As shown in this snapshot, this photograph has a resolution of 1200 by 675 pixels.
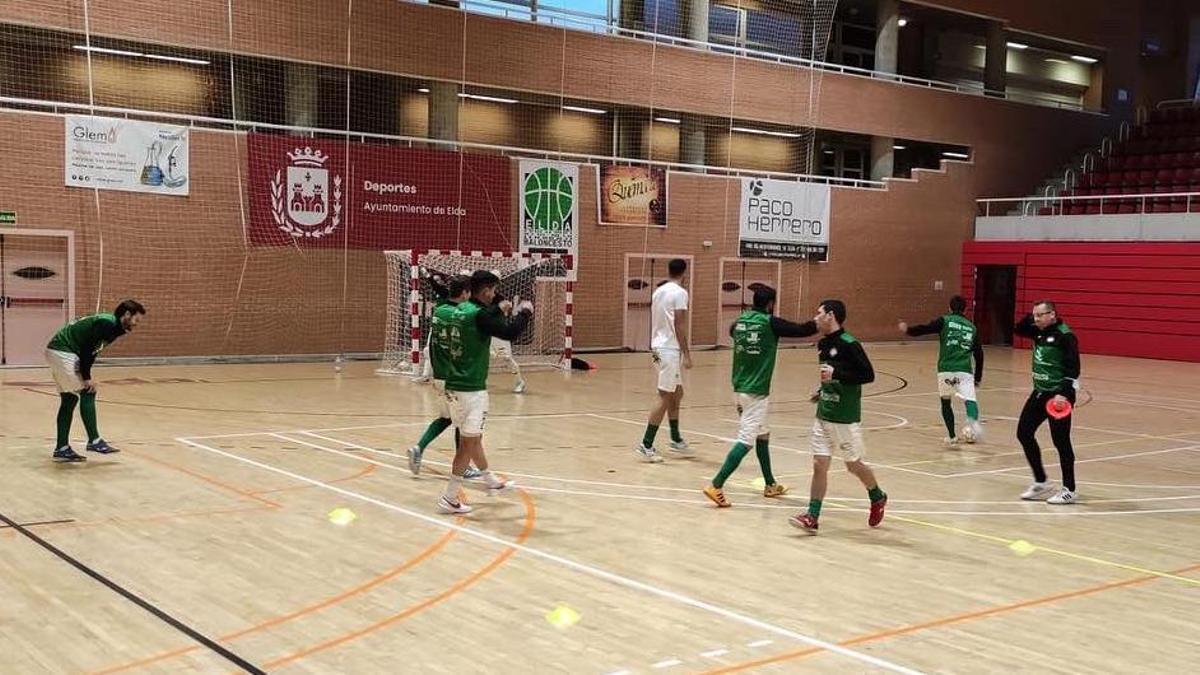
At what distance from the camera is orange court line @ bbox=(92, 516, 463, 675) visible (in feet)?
16.8

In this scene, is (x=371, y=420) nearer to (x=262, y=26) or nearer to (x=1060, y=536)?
(x=1060, y=536)

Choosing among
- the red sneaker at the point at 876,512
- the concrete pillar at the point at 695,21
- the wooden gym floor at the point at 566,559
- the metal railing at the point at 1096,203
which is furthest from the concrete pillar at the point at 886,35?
the red sneaker at the point at 876,512

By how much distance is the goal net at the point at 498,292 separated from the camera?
20.6 meters

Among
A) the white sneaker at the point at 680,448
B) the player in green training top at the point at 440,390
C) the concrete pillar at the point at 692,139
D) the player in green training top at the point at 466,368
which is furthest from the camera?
the concrete pillar at the point at 692,139

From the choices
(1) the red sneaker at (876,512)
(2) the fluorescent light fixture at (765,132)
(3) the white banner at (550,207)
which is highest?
(2) the fluorescent light fixture at (765,132)

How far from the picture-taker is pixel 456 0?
2497 cm

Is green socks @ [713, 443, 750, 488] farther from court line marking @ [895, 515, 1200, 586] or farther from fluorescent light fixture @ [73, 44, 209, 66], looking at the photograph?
fluorescent light fixture @ [73, 44, 209, 66]

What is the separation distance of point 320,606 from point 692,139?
2497 cm

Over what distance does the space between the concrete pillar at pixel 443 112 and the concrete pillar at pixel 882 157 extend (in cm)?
1460

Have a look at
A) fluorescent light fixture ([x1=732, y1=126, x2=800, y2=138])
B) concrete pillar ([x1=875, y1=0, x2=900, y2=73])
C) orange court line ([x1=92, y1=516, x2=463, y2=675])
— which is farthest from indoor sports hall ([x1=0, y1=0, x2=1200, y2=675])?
concrete pillar ([x1=875, y1=0, x2=900, y2=73])

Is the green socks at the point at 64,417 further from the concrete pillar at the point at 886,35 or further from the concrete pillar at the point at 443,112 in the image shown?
the concrete pillar at the point at 886,35

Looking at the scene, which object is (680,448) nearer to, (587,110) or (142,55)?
(142,55)

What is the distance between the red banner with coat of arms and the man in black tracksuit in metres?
16.2

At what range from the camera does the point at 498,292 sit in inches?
856
